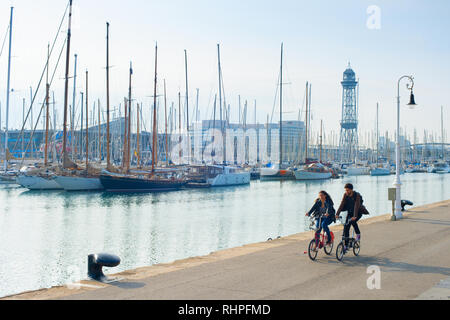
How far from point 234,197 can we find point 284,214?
1633cm

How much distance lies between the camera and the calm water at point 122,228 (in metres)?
19.1

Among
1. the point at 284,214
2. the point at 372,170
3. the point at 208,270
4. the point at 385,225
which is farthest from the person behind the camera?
the point at 372,170

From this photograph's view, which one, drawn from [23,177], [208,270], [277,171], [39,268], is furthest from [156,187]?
[208,270]

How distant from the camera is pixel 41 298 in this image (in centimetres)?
952

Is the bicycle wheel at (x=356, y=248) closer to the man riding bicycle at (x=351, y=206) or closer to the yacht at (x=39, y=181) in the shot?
the man riding bicycle at (x=351, y=206)

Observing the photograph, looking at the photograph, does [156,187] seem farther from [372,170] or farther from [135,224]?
[372,170]

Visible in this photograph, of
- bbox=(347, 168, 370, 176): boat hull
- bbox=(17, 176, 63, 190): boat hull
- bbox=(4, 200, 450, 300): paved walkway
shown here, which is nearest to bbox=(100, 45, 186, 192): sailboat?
bbox=(17, 176, 63, 190): boat hull

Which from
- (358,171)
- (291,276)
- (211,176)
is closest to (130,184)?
(211,176)

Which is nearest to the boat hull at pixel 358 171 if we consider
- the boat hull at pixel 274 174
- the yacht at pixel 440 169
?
the yacht at pixel 440 169

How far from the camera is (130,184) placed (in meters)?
56.2

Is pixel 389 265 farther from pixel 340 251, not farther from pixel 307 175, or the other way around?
pixel 307 175

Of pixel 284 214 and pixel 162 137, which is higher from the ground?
pixel 162 137

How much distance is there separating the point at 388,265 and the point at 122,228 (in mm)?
20066

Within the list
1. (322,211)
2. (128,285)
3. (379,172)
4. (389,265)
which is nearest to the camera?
(128,285)
